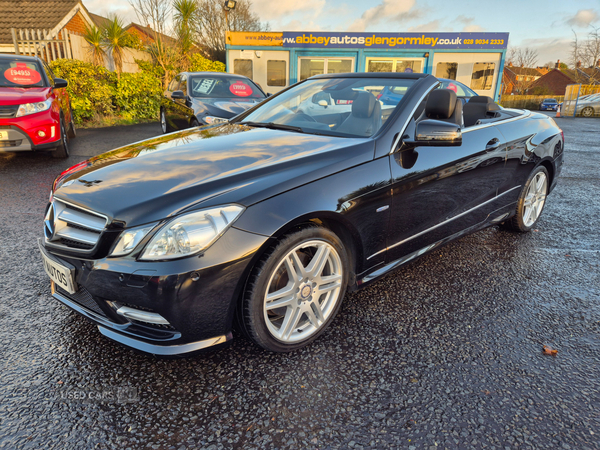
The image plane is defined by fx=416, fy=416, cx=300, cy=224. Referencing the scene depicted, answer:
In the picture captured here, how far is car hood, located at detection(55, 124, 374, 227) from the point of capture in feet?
6.24

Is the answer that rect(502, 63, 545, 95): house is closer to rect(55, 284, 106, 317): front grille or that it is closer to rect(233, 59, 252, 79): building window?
rect(233, 59, 252, 79): building window

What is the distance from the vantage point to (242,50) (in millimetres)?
19234

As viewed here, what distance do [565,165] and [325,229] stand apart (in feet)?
25.1

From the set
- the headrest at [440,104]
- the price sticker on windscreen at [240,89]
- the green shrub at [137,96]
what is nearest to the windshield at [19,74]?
the price sticker on windscreen at [240,89]

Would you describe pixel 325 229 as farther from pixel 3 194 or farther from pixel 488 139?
pixel 3 194

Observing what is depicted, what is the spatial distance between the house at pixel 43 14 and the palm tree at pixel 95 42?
6.62 meters

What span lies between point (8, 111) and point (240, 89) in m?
4.18

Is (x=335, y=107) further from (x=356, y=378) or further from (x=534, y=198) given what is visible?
(x=534, y=198)

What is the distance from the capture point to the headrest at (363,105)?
2.82 m

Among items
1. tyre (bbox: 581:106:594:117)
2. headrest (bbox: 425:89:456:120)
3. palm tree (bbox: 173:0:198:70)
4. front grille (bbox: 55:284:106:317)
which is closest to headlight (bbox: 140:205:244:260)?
front grille (bbox: 55:284:106:317)

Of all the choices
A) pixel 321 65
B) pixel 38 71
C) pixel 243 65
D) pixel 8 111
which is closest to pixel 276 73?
pixel 243 65

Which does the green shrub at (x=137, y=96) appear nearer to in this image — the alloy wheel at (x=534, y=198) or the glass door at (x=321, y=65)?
the glass door at (x=321, y=65)

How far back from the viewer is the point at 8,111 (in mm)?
5816

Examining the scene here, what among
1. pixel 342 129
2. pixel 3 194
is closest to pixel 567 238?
pixel 342 129
